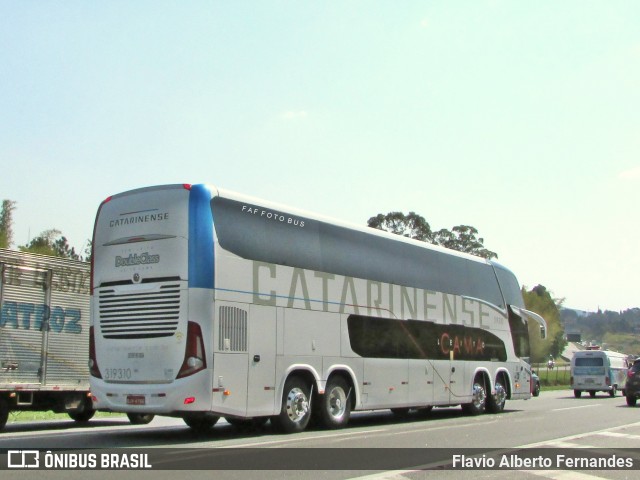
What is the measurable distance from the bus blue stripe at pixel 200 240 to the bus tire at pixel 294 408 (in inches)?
112

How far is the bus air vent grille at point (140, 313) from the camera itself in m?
13.6

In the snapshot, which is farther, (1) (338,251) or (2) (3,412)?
(1) (338,251)

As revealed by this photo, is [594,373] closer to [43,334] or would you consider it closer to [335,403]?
[335,403]

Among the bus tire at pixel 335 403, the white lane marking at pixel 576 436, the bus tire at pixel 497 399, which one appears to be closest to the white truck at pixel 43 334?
the bus tire at pixel 335 403

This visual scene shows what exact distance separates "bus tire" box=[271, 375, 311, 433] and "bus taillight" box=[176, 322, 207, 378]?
2.22 meters

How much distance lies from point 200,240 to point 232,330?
5.39 feet

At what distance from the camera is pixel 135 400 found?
1362cm

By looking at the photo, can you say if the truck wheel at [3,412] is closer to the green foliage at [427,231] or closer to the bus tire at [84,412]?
the bus tire at [84,412]

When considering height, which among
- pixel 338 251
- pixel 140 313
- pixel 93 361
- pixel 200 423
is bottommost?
pixel 200 423

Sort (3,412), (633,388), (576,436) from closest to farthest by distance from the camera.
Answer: (576,436) → (3,412) → (633,388)

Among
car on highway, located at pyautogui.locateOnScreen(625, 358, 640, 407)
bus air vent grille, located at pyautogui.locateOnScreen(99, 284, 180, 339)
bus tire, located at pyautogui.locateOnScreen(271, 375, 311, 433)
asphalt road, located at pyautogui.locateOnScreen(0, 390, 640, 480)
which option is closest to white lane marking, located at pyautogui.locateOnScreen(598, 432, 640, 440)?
asphalt road, located at pyautogui.locateOnScreen(0, 390, 640, 480)

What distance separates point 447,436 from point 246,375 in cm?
382

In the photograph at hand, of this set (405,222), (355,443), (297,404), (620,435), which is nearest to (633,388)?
(620,435)

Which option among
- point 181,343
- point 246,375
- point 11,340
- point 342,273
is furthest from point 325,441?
point 11,340
